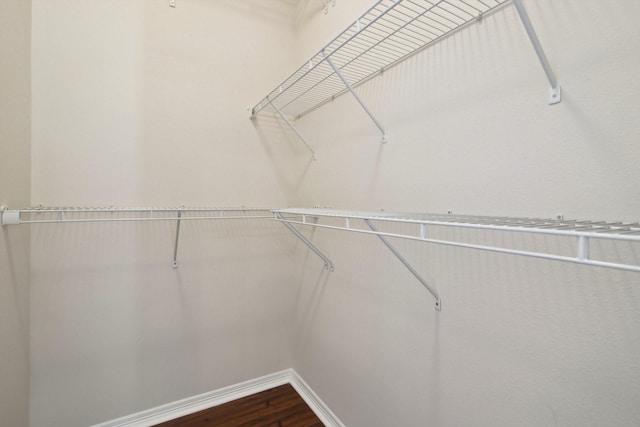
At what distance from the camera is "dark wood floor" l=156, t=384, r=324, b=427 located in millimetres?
1603

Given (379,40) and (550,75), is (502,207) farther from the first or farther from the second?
(379,40)

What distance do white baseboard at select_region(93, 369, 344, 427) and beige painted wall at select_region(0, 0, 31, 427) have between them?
19.2 inches

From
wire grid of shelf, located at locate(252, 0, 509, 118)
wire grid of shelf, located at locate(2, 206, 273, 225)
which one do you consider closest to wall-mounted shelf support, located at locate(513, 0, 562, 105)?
wire grid of shelf, located at locate(252, 0, 509, 118)

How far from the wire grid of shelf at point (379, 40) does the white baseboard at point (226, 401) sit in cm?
180

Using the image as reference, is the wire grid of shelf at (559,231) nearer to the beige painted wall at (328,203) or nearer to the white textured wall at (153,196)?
the beige painted wall at (328,203)

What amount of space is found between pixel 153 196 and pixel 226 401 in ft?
4.42

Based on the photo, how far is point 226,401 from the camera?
178 centimetres

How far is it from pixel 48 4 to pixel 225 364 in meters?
2.14

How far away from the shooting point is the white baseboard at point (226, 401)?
157cm

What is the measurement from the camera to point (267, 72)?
193cm

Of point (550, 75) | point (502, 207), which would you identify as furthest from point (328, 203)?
point (550, 75)

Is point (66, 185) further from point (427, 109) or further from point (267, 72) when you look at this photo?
point (427, 109)

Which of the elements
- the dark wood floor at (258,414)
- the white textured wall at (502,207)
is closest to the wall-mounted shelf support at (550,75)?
the white textured wall at (502,207)

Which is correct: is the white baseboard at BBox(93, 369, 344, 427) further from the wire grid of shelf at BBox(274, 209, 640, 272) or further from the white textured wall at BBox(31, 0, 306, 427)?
the wire grid of shelf at BBox(274, 209, 640, 272)
